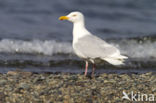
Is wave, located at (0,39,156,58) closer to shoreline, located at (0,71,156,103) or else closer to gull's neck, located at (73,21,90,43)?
gull's neck, located at (73,21,90,43)

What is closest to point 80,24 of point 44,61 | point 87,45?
point 87,45

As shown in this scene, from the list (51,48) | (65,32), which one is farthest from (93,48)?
(65,32)

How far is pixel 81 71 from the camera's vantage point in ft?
30.3

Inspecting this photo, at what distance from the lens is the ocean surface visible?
32.3ft

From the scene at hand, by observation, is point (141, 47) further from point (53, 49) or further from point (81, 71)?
point (81, 71)

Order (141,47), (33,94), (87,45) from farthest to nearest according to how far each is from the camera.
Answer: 1. (141,47)
2. (87,45)
3. (33,94)

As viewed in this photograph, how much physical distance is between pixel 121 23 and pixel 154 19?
5.52 ft

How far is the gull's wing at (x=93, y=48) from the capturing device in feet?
24.6

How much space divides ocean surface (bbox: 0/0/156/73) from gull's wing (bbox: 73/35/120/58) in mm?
1503

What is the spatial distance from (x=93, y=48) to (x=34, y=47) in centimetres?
403

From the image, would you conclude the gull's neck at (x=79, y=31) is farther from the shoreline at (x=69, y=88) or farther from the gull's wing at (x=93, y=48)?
the shoreline at (x=69, y=88)

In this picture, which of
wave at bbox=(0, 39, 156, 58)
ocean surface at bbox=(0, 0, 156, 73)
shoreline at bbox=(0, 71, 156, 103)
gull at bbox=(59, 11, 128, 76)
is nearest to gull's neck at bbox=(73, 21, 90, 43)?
gull at bbox=(59, 11, 128, 76)

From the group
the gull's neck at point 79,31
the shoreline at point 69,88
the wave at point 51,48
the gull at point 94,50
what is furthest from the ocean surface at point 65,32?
the shoreline at point 69,88

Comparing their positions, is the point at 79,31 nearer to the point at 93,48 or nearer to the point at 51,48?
the point at 93,48
